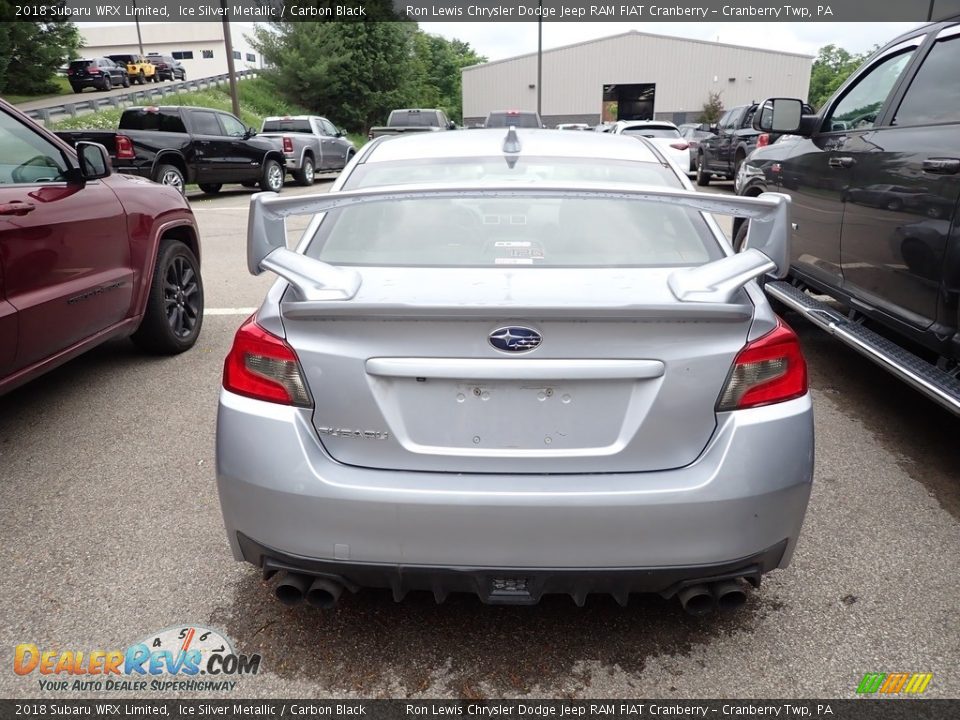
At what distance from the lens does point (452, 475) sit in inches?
77.6

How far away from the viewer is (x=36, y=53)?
1449 inches

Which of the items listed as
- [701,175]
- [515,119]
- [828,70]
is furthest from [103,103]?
[828,70]

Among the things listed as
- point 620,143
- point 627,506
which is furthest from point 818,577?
point 620,143

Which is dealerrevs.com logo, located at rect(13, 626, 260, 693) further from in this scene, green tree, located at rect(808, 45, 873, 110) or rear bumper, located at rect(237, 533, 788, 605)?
green tree, located at rect(808, 45, 873, 110)

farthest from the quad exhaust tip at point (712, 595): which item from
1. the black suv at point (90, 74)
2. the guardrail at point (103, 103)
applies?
the black suv at point (90, 74)

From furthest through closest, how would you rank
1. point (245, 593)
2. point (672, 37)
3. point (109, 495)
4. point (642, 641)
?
1. point (672, 37)
2. point (109, 495)
3. point (245, 593)
4. point (642, 641)

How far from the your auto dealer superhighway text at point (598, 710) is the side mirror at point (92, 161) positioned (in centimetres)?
346

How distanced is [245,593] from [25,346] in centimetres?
192

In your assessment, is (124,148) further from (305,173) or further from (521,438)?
(521,438)

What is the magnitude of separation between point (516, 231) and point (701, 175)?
17.9 metres

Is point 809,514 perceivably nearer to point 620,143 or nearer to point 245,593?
point 620,143

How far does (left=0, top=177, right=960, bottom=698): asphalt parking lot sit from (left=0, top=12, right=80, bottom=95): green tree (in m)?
40.2

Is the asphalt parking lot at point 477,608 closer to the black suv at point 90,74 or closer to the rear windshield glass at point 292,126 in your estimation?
the rear windshield glass at point 292,126

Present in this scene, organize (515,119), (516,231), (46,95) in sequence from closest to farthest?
(516,231)
(515,119)
(46,95)
